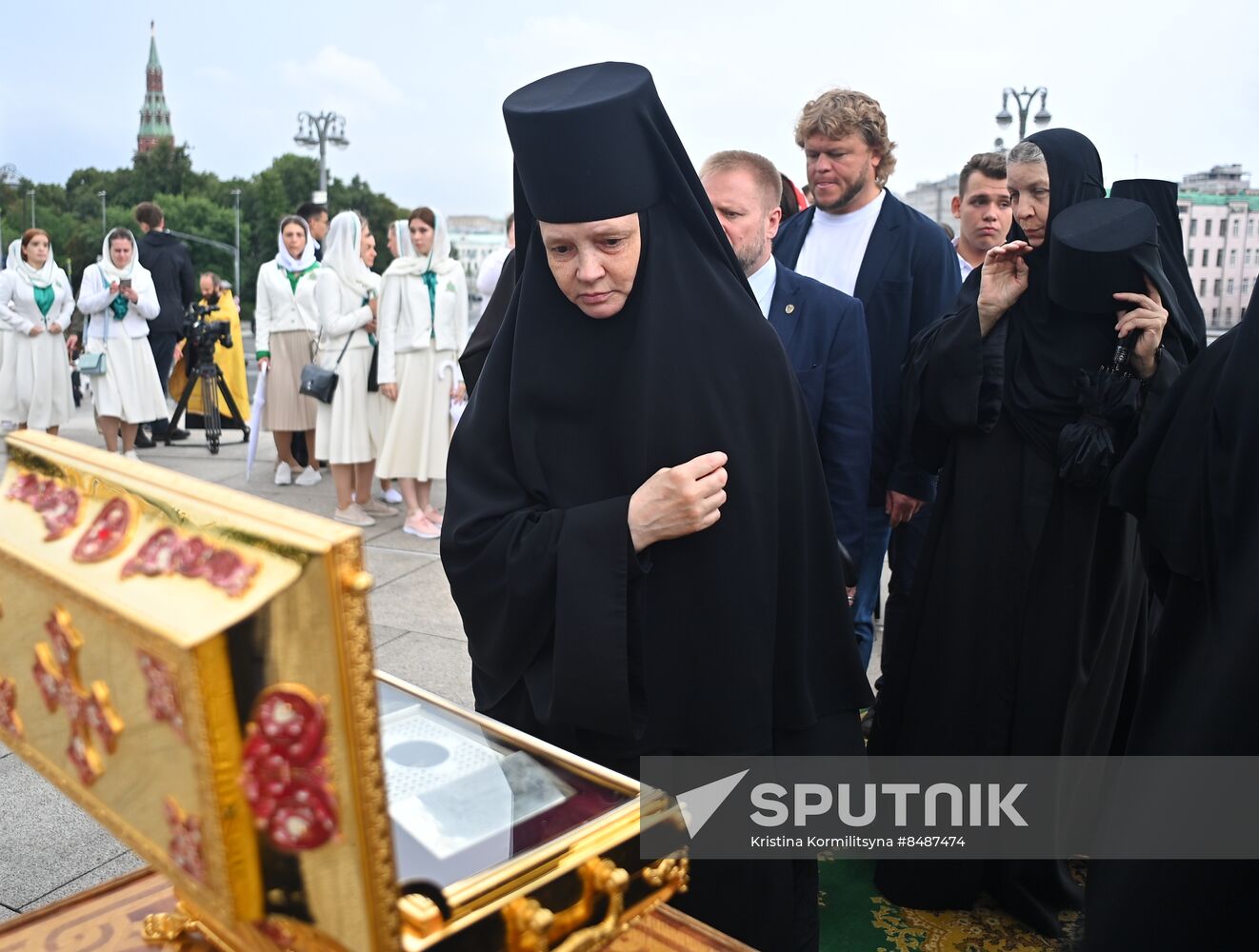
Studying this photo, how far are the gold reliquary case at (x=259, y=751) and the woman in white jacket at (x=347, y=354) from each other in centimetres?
596

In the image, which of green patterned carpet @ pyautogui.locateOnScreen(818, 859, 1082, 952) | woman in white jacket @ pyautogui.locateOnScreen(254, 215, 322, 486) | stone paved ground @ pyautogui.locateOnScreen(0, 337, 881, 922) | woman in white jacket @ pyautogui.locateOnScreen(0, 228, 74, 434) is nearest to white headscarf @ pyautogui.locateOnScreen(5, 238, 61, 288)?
woman in white jacket @ pyautogui.locateOnScreen(0, 228, 74, 434)

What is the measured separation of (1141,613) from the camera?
3.15 meters

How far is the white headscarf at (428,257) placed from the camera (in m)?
7.04

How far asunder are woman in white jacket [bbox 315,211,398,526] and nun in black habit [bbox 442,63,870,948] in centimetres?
548

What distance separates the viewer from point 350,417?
736cm

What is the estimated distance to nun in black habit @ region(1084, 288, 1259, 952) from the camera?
2096mm

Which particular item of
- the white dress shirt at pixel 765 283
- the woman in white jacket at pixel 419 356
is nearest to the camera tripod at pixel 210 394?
the woman in white jacket at pixel 419 356

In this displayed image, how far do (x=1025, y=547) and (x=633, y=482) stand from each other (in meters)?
1.45

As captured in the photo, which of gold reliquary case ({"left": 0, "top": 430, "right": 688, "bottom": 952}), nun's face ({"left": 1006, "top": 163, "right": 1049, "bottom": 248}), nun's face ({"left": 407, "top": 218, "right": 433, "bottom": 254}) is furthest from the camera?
nun's face ({"left": 407, "top": 218, "right": 433, "bottom": 254})

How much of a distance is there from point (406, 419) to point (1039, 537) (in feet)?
16.7

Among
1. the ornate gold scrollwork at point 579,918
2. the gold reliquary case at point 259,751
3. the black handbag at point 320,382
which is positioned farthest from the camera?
the black handbag at point 320,382

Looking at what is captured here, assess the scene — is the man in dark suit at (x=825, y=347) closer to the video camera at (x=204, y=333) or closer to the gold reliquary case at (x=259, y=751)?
the gold reliquary case at (x=259, y=751)

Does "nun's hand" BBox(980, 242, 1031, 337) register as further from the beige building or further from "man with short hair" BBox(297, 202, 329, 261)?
the beige building

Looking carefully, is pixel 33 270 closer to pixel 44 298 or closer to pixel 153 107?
pixel 44 298
